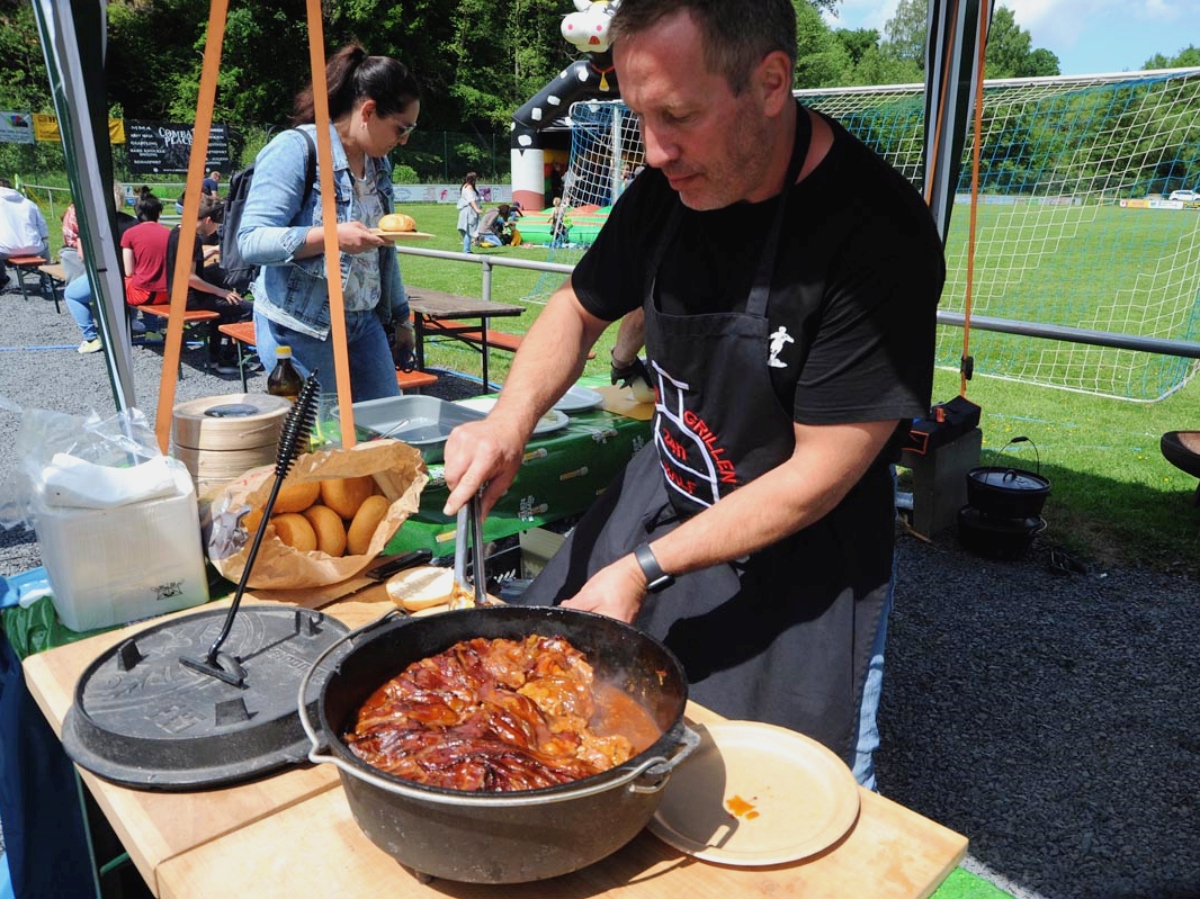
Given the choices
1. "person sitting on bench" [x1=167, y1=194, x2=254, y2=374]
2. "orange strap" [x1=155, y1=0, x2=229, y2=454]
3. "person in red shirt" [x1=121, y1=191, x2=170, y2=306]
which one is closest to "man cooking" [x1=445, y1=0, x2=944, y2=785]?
"orange strap" [x1=155, y1=0, x2=229, y2=454]

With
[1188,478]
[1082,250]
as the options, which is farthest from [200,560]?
[1082,250]

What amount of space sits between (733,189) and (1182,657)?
3608 millimetres

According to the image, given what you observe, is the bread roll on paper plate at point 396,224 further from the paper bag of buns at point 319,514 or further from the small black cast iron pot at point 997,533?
the small black cast iron pot at point 997,533

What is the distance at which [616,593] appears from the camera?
1.46 metres

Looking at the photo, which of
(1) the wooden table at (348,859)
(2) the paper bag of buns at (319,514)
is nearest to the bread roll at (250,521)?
(2) the paper bag of buns at (319,514)

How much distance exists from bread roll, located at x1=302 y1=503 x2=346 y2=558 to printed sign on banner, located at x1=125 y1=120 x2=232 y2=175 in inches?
787

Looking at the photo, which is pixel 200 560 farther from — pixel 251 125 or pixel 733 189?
pixel 251 125

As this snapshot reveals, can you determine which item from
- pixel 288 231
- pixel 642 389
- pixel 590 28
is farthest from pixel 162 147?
pixel 642 389

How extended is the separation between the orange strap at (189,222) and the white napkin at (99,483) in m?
0.29

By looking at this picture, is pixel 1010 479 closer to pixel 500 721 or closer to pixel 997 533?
pixel 997 533

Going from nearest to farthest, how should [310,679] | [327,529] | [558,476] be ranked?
[310,679] < [327,529] < [558,476]

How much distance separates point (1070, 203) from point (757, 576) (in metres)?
14.7

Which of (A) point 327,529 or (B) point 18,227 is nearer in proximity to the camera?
(A) point 327,529

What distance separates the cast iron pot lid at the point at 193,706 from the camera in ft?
3.95
